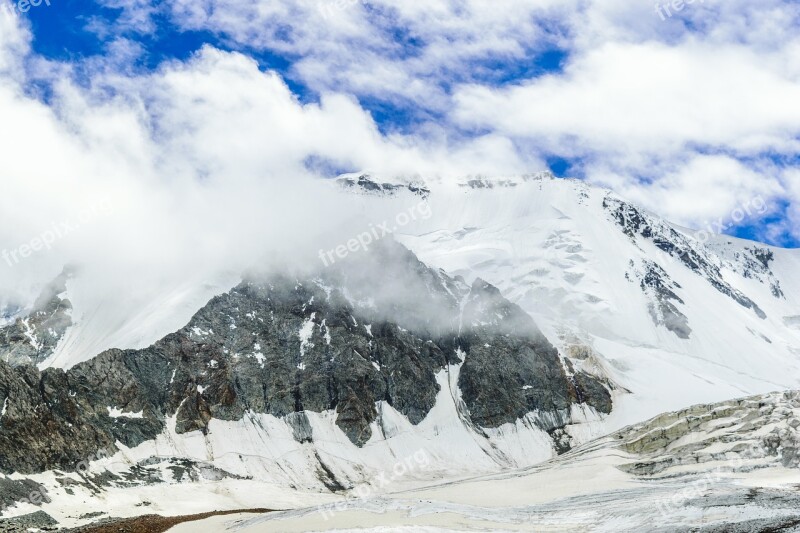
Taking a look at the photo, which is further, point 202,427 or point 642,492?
point 202,427

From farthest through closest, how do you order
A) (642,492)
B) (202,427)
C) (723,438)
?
(202,427) → (723,438) → (642,492)

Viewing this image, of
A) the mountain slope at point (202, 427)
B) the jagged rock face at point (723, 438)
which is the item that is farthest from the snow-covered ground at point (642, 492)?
the mountain slope at point (202, 427)

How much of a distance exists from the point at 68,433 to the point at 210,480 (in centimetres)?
2871

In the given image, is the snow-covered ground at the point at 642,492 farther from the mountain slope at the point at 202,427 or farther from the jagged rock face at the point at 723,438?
the mountain slope at the point at 202,427

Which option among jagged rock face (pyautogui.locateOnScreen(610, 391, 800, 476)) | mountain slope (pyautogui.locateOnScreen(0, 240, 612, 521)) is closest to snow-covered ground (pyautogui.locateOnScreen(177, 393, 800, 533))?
jagged rock face (pyautogui.locateOnScreen(610, 391, 800, 476))

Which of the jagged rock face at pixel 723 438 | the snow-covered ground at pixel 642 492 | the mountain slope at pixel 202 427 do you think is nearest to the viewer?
the snow-covered ground at pixel 642 492

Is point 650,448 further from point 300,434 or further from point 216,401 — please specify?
point 216,401

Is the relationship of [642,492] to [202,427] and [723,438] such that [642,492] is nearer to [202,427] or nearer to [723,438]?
[723,438]

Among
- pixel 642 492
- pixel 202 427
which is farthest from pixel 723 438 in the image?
pixel 202 427

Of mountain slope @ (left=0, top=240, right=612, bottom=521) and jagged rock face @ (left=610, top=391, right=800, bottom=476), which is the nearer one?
jagged rock face @ (left=610, top=391, right=800, bottom=476)

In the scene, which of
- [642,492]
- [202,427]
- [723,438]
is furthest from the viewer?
[202,427]

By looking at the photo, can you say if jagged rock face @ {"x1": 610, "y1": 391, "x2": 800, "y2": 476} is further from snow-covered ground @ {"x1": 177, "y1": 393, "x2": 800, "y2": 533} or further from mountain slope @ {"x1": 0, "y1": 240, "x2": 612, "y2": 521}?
mountain slope @ {"x1": 0, "y1": 240, "x2": 612, "y2": 521}

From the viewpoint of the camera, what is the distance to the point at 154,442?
159 meters

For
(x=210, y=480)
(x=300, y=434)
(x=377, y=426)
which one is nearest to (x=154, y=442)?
(x=210, y=480)
